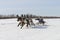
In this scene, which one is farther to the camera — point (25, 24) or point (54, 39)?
point (25, 24)

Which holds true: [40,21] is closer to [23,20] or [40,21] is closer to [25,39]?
[23,20]

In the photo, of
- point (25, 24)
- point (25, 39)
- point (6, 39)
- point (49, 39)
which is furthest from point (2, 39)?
point (25, 24)

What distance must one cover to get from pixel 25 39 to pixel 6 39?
2.41ft

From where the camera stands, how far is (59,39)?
275 inches

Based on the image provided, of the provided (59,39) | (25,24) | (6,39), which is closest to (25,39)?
(6,39)

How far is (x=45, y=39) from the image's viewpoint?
7.14 m

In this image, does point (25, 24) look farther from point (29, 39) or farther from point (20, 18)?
point (29, 39)

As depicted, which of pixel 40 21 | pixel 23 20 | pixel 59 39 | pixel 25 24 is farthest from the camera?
pixel 40 21

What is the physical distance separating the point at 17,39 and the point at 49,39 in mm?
1226

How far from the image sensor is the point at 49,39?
7109 millimetres

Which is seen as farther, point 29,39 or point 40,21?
point 40,21

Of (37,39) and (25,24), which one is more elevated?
(37,39)

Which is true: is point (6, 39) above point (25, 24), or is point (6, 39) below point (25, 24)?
above

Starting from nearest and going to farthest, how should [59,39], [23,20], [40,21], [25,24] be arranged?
[59,39], [23,20], [25,24], [40,21]
